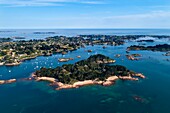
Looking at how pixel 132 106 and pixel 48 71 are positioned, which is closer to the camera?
pixel 132 106

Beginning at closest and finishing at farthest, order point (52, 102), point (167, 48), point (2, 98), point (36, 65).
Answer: point (52, 102), point (2, 98), point (36, 65), point (167, 48)

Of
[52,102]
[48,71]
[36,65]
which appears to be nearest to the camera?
[52,102]

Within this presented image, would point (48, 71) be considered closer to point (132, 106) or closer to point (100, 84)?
point (100, 84)

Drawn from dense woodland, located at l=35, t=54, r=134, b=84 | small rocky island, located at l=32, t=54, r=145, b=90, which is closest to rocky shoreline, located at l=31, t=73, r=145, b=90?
small rocky island, located at l=32, t=54, r=145, b=90

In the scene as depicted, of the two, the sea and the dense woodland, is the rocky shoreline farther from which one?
the sea

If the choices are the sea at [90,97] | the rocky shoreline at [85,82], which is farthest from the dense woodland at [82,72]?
the sea at [90,97]

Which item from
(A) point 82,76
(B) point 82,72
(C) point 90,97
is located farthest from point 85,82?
(C) point 90,97

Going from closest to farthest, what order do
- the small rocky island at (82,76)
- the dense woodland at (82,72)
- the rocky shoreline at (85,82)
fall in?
the rocky shoreline at (85,82), the small rocky island at (82,76), the dense woodland at (82,72)

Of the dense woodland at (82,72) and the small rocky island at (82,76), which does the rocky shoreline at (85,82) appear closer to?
the small rocky island at (82,76)

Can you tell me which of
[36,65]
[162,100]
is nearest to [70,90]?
[162,100]

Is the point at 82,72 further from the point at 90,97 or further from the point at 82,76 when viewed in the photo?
the point at 90,97
